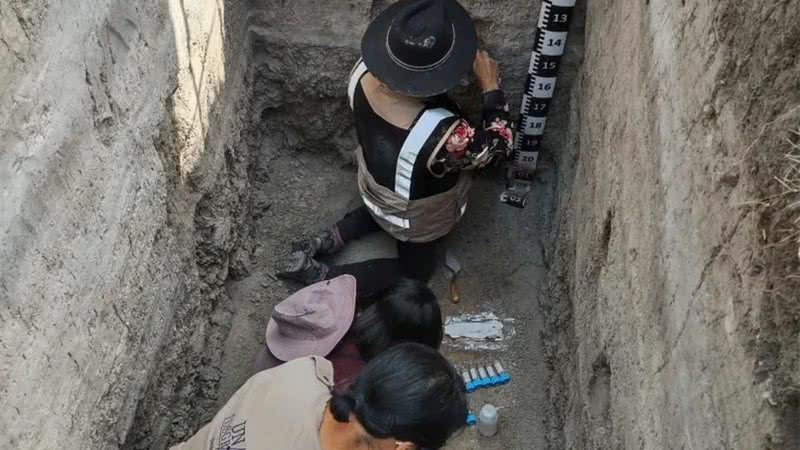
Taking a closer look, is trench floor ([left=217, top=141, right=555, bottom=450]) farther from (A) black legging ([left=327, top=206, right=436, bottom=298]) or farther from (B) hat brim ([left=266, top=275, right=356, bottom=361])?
(B) hat brim ([left=266, top=275, right=356, bottom=361])

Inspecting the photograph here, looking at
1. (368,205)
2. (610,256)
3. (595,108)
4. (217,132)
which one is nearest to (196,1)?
(217,132)

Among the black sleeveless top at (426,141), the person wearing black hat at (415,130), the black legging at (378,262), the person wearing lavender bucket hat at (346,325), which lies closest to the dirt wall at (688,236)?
the black sleeveless top at (426,141)

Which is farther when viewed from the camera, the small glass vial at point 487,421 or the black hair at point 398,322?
the small glass vial at point 487,421

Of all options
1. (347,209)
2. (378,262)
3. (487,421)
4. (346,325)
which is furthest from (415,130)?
(487,421)

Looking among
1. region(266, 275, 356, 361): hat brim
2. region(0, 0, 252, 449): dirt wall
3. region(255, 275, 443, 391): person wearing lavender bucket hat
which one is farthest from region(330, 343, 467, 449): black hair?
region(0, 0, 252, 449): dirt wall

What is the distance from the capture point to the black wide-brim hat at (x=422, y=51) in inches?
124

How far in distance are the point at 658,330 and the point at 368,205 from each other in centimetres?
179

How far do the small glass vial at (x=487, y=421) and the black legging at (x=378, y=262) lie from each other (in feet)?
2.27

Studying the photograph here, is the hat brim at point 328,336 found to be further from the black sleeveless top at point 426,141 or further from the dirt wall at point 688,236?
the dirt wall at point 688,236

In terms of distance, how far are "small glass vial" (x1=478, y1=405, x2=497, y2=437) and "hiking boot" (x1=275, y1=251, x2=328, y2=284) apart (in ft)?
3.19

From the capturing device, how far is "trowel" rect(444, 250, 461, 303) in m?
3.84

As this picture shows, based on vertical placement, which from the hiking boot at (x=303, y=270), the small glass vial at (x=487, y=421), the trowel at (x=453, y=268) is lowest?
the small glass vial at (x=487, y=421)

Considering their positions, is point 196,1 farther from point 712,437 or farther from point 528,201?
point 712,437

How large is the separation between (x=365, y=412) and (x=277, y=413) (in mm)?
283
